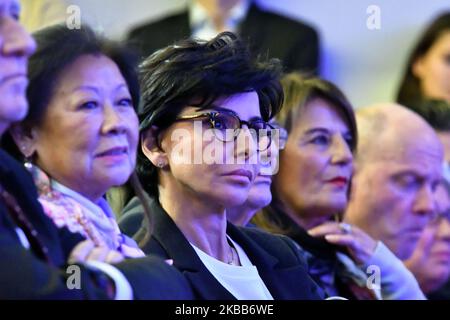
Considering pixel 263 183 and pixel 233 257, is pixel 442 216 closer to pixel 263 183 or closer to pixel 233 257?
pixel 263 183

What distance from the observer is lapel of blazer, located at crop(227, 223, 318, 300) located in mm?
2348

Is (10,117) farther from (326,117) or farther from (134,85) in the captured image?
(326,117)

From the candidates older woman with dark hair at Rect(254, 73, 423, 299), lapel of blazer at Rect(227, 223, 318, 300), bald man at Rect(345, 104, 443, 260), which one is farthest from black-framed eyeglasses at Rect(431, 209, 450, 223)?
lapel of blazer at Rect(227, 223, 318, 300)

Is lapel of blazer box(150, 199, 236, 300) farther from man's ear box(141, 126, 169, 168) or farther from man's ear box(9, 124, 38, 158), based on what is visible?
man's ear box(9, 124, 38, 158)

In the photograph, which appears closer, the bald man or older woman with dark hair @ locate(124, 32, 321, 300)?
older woman with dark hair @ locate(124, 32, 321, 300)

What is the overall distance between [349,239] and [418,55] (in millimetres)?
1940

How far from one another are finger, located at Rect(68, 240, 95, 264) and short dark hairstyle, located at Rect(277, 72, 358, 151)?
127 cm

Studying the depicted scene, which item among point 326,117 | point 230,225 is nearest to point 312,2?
point 326,117

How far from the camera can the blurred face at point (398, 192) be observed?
3.33 metres

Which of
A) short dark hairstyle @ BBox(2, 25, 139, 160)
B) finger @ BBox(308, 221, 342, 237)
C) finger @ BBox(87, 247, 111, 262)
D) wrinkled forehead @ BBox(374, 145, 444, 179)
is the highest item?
short dark hairstyle @ BBox(2, 25, 139, 160)

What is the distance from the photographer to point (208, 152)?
230 cm

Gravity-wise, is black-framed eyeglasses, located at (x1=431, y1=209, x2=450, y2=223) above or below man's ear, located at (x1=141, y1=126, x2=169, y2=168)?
below

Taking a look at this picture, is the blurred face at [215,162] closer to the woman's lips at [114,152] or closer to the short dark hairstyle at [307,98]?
the woman's lips at [114,152]
